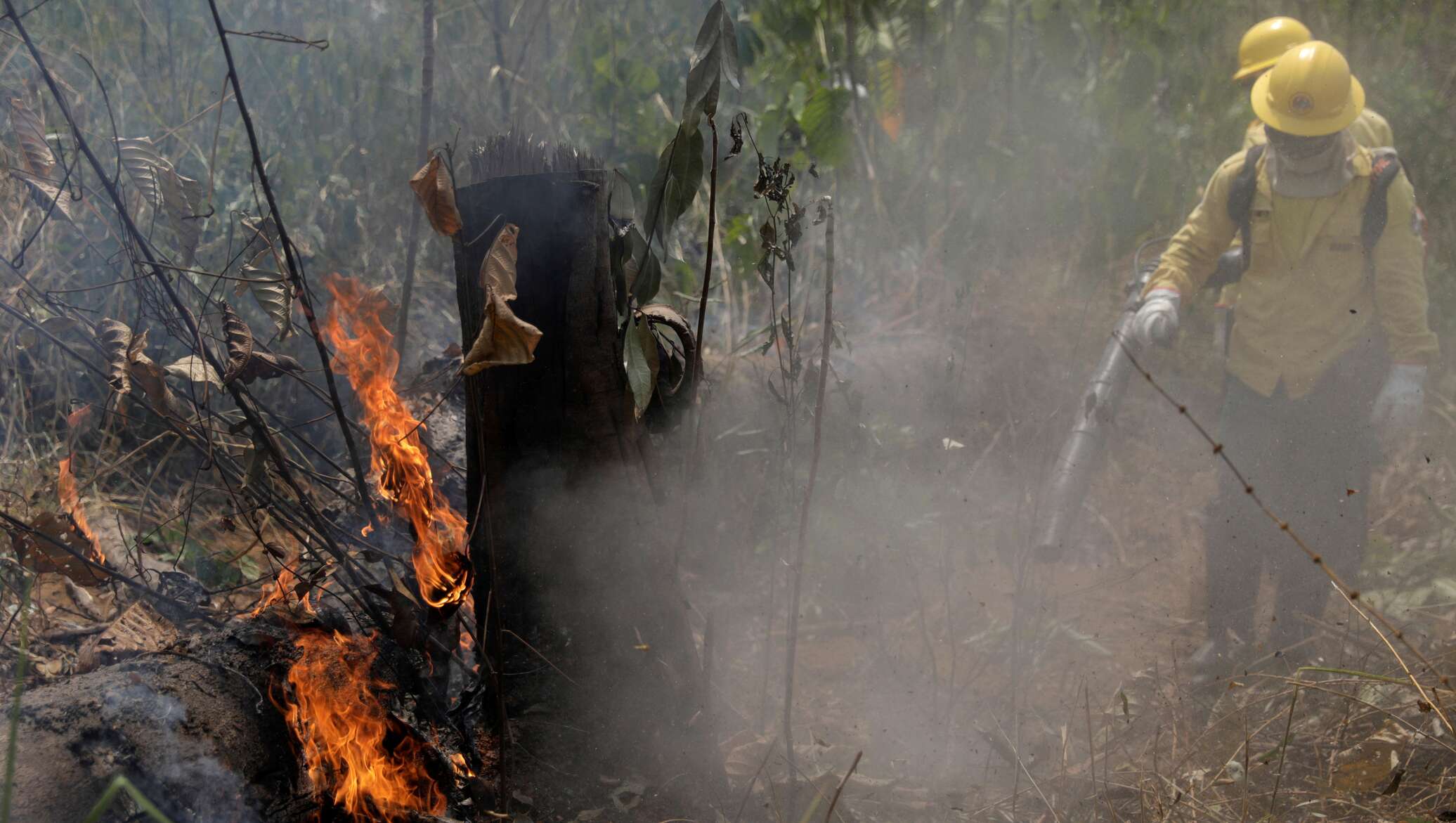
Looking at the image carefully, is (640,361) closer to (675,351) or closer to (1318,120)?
(675,351)

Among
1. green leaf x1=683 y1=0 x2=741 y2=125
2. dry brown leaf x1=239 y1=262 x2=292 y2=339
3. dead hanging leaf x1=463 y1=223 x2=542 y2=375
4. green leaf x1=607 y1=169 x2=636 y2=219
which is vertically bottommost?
dry brown leaf x1=239 y1=262 x2=292 y2=339

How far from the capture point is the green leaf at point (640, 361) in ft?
6.86

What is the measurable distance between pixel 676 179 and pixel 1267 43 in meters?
3.53

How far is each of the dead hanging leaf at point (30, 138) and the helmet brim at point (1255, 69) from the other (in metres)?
4.32

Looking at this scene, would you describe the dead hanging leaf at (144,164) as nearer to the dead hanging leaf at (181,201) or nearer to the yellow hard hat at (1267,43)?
the dead hanging leaf at (181,201)

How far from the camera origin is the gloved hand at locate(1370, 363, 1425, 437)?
335 cm

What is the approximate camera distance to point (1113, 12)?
19.8ft

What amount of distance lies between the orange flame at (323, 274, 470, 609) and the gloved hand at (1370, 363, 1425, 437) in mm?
3187

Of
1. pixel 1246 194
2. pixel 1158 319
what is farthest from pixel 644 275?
pixel 1246 194

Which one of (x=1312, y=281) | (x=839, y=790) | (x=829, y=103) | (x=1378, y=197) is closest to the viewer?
(x=839, y=790)

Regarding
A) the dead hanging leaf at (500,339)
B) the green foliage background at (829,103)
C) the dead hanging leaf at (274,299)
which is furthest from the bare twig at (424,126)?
the dead hanging leaf at (500,339)

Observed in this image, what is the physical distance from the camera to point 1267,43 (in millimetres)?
4355

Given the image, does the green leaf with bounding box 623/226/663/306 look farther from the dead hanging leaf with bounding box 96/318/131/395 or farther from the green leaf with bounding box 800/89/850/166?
the green leaf with bounding box 800/89/850/166

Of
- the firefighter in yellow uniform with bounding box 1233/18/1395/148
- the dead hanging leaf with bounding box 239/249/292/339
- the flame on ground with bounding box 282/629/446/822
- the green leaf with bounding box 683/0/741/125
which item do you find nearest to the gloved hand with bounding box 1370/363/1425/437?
the firefighter in yellow uniform with bounding box 1233/18/1395/148
